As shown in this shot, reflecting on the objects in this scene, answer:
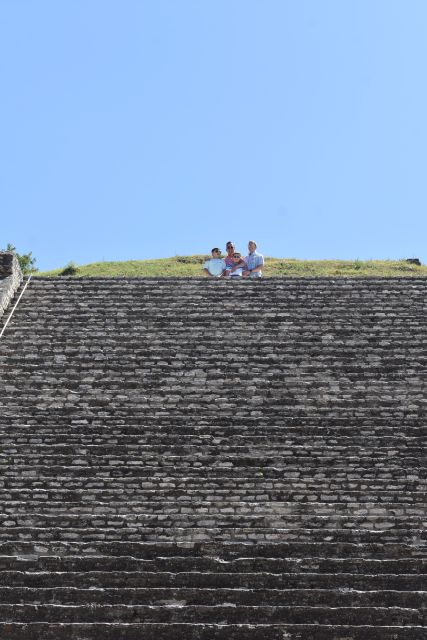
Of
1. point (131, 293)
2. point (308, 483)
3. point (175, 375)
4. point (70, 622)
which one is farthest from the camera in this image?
point (131, 293)

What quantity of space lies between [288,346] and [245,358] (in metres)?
0.73

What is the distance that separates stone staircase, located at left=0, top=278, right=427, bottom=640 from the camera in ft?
30.4

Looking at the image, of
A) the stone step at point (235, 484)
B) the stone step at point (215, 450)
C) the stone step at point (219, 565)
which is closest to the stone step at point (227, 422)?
the stone step at point (215, 450)

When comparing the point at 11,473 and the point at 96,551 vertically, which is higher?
the point at 11,473

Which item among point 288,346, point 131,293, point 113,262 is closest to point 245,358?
point 288,346

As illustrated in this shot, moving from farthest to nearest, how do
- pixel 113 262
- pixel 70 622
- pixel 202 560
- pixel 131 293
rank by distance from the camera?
pixel 113 262 < pixel 131 293 < pixel 202 560 < pixel 70 622

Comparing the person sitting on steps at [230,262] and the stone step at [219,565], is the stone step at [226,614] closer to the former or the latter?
the stone step at [219,565]

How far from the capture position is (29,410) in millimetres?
12250

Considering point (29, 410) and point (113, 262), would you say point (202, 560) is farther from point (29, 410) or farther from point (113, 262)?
point (113, 262)

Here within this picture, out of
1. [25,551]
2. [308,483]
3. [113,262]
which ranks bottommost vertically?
[25,551]

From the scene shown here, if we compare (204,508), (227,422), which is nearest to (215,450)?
(227,422)

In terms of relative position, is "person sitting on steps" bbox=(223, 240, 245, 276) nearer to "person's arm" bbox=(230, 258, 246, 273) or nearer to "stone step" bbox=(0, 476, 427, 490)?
"person's arm" bbox=(230, 258, 246, 273)

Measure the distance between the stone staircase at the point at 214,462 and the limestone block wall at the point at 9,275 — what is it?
33 cm

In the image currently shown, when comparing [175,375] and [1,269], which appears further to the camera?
[1,269]
